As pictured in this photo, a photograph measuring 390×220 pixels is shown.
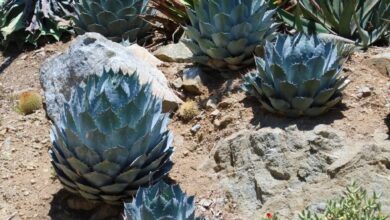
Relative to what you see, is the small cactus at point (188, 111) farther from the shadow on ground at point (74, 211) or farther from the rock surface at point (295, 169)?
the shadow on ground at point (74, 211)

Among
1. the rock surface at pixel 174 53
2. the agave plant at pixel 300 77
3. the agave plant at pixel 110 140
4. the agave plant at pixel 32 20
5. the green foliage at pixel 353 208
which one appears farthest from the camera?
the agave plant at pixel 32 20

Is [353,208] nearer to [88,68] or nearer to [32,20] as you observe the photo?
[88,68]

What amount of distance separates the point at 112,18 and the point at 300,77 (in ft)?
7.79

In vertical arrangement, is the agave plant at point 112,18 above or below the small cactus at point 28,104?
above

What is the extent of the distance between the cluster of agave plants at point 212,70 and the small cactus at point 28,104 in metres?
1.20

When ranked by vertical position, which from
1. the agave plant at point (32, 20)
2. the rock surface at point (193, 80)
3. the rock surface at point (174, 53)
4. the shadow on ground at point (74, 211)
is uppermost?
the rock surface at point (193, 80)

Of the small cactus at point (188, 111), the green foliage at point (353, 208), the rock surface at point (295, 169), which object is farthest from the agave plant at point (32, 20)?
the green foliage at point (353, 208)

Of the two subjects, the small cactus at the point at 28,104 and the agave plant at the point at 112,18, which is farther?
the agave plant at the point at 112,18

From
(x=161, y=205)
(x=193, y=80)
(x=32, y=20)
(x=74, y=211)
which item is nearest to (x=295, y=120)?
(x=193, y=80)

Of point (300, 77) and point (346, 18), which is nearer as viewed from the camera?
point (300, 77)

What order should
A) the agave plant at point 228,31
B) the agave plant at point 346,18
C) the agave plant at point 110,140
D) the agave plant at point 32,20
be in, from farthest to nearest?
the agave plant at point 32,20, the agave plant at point 346,18, the agave plant at point 228,31, the agave plant at point 110,140

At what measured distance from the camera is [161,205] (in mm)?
3732

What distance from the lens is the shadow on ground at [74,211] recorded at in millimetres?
4555

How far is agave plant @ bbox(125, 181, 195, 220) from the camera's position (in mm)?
3707
